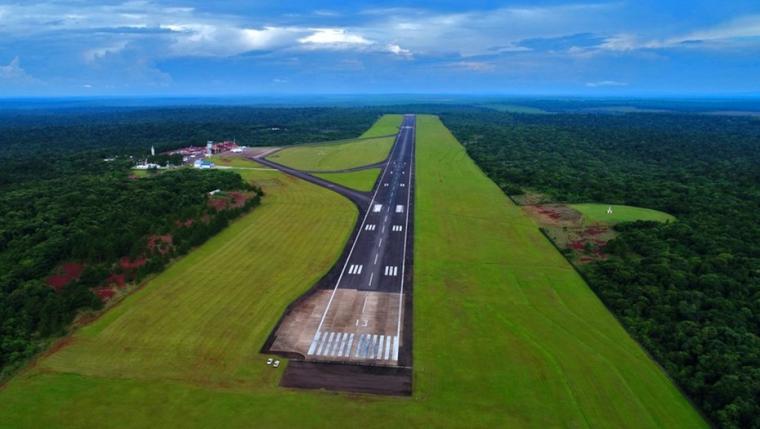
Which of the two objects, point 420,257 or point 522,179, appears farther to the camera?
point 522,179

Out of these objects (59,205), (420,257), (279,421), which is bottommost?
(279,421)

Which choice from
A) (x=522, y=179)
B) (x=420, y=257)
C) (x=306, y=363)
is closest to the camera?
(x=306, y=363)

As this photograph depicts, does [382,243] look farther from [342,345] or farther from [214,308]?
[342,345]

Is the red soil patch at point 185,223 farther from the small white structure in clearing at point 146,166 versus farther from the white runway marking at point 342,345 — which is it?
the small white structure in clearing at point 146,166

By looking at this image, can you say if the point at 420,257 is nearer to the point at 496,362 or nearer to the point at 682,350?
the point at 496,362

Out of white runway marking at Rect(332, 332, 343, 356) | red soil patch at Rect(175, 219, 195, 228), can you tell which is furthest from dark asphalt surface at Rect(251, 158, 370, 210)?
white runway marking at Rect(332, 332, 343, 356)

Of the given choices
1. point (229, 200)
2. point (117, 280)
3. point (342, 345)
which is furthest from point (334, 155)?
point (342, 345)

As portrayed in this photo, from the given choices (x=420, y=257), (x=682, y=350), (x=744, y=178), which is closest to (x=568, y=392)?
(x=682, y=350)
